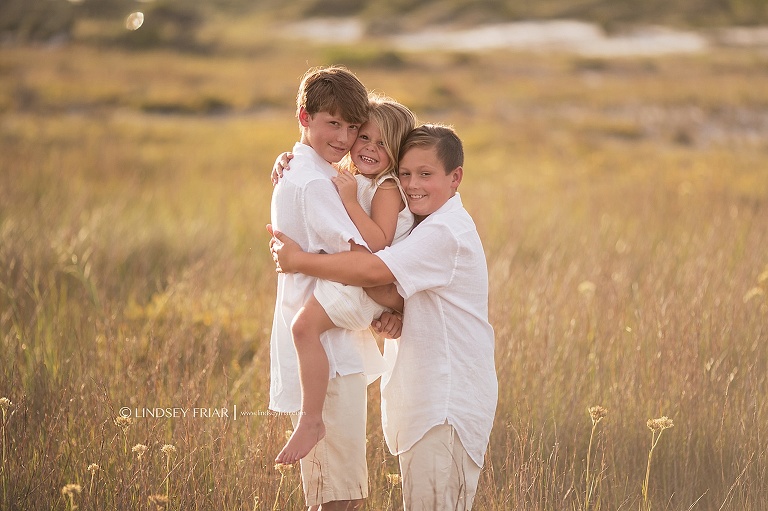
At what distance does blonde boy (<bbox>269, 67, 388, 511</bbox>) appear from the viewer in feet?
8.77

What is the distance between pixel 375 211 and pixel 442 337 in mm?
487

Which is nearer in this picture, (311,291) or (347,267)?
(347,267)

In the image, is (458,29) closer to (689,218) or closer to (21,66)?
Answer: (21,66)

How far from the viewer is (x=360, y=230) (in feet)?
8.85

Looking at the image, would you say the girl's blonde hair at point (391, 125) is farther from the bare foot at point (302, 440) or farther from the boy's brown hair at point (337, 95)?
the bare foot at point (302, 440)

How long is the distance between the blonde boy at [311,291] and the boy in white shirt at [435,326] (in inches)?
3.8

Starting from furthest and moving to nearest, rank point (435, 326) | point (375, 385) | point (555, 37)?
point (555, 37) → point (375, 385) → point (435, 326)

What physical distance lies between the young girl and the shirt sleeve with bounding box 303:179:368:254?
42mm

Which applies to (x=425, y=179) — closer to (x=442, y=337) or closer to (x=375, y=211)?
(x=375, y=211)

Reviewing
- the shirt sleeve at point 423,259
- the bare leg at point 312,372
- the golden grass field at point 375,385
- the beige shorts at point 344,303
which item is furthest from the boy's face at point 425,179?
the golden grass field at point 375,385

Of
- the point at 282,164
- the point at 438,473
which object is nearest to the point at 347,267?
the point at 282,164

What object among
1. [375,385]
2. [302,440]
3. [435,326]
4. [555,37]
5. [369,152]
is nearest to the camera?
[302,440]

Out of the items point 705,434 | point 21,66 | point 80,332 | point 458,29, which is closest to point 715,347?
point 705,434

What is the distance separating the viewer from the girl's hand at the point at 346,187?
8.86 ft
